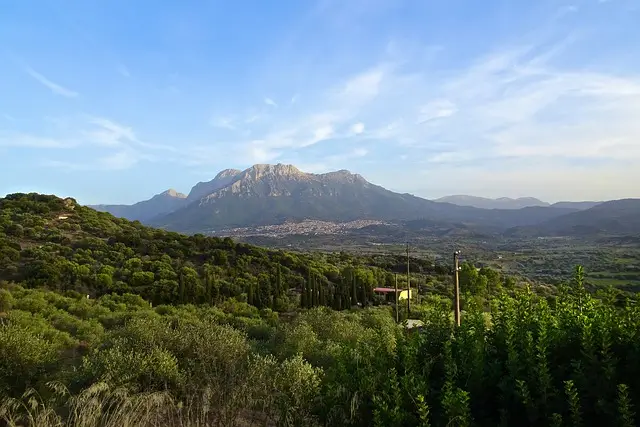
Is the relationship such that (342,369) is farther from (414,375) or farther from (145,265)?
(145,265)

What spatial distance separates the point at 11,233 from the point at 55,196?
16.7 meters

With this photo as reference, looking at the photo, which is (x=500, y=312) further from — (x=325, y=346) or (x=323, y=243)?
(x=323, y=243)

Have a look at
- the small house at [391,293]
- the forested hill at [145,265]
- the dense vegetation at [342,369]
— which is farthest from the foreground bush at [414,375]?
the small house at [391,293]

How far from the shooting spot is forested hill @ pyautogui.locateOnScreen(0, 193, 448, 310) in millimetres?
31625

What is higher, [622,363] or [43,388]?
[622,363]

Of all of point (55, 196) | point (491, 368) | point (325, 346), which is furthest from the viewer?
point (55, 196)

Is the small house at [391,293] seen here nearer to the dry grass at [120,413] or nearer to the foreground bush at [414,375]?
the foreground bush at [414,375]

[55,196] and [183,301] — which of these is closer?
[183,301]

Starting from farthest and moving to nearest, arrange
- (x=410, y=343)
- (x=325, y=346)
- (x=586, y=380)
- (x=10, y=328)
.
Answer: (x=325, y=346), (x=10, y=328), (x=410, y=343), (x=586, y=380)

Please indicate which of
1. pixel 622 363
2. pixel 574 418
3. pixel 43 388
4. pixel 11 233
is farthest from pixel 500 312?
pixel 11 233

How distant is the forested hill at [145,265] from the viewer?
3162cm

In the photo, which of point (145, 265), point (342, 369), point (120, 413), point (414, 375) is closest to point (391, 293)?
point (145, 265)

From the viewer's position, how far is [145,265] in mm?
37062

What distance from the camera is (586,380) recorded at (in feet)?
16.0
